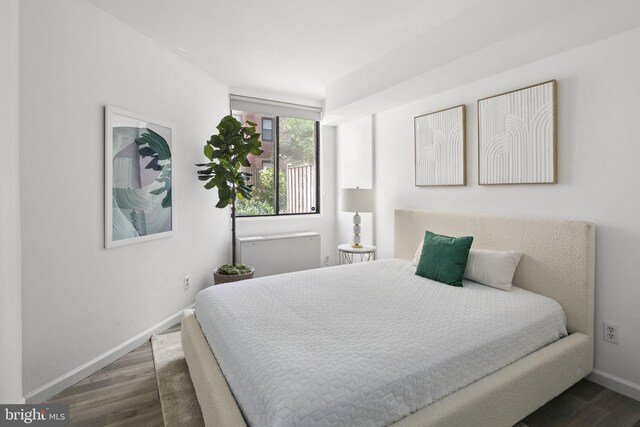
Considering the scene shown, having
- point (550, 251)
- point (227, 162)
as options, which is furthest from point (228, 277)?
point (550, 251)

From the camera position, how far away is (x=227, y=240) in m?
4.17

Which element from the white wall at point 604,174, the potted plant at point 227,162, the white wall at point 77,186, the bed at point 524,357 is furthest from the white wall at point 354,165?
the white wall at point 77,186

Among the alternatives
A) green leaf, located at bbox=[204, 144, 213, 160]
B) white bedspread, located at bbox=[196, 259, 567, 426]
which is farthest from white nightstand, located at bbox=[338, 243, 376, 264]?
green leaf, located at bbox=[204, 144, 213, 160]

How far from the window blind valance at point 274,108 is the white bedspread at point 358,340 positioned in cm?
254

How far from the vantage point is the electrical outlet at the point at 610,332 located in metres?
2.06

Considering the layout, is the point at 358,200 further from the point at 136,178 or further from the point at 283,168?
the point at 136,178

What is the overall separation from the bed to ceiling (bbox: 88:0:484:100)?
1660 millimetres

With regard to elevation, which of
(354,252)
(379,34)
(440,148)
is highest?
(379,34)

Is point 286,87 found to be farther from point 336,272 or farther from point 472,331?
point 472,331

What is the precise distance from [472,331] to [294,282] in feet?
4.10

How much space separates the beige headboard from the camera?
2.10m

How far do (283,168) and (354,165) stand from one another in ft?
3.31

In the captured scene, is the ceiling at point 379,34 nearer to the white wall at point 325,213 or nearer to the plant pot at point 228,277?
the white wall at point 325,213

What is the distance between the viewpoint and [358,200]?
12.6 feet
